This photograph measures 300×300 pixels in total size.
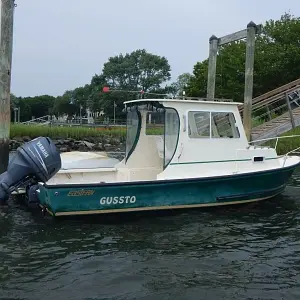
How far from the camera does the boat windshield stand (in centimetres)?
994

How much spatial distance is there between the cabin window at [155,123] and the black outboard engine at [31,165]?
255 centimetres

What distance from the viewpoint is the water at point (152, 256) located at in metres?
5.89

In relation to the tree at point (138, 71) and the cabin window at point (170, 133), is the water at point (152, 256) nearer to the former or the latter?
the cabin window at point (170, 133)

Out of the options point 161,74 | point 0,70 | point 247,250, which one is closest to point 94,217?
point 247,250

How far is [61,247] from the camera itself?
745 cm

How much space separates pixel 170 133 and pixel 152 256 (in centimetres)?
350

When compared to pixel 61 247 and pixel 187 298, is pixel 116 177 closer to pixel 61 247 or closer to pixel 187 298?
pixel 61 247

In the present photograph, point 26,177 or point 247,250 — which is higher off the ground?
point 26,177

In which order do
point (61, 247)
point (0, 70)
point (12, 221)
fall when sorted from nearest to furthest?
1. point (61, 247)
2. point (12, 221)
3. point (0, 70)

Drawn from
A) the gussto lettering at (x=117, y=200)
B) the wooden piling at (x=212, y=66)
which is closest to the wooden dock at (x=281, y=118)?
→ the wooden piling at (x=212, y=66)

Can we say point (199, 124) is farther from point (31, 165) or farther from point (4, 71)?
point (4, 71)

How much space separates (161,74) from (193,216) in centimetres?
7856

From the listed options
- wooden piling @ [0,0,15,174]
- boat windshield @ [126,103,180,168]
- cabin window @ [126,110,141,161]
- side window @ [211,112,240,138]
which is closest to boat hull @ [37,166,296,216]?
boat windshield @ [126,103,180,168]

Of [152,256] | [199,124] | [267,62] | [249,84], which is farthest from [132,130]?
[267,62]
